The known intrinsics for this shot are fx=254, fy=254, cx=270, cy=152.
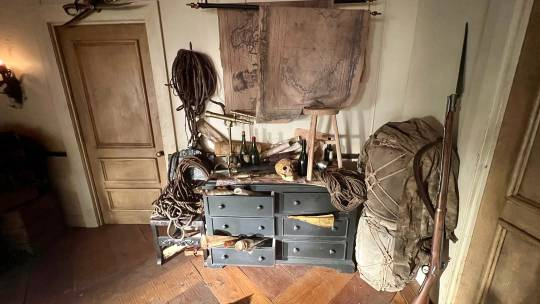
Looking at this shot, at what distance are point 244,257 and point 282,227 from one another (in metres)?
0.42

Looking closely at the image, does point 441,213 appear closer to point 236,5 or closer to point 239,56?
point 239,56

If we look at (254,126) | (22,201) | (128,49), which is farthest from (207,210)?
(22,201)

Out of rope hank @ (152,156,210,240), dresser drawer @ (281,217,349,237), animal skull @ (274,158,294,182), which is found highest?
animal skull @ (274,158,294,182)

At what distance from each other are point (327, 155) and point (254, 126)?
2.24 feet

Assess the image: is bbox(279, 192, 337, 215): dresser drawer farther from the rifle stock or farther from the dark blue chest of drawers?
the rifle stock

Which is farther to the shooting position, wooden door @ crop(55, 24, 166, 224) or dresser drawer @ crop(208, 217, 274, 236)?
wooden door @ crop(55, 24, 166, 224)

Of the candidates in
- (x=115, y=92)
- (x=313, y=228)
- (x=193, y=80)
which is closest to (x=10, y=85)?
(x=115, y=92)

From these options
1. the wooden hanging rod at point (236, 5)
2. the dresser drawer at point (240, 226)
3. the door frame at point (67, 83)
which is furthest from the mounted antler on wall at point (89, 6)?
the dresser drawer at point (240, 226)

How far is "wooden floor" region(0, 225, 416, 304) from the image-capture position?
72.9 inches

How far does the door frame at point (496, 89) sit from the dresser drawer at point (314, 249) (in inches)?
31.2

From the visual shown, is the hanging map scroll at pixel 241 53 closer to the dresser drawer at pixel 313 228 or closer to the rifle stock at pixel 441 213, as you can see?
the dresser drawer at pixel 313 228

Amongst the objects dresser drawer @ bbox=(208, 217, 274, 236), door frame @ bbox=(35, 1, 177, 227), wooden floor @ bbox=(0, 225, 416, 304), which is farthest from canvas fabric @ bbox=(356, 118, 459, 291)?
door frame @ bbox=(35, 1, 177, 227)

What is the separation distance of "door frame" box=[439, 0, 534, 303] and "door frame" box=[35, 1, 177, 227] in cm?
215

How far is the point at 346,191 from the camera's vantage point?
179cm
